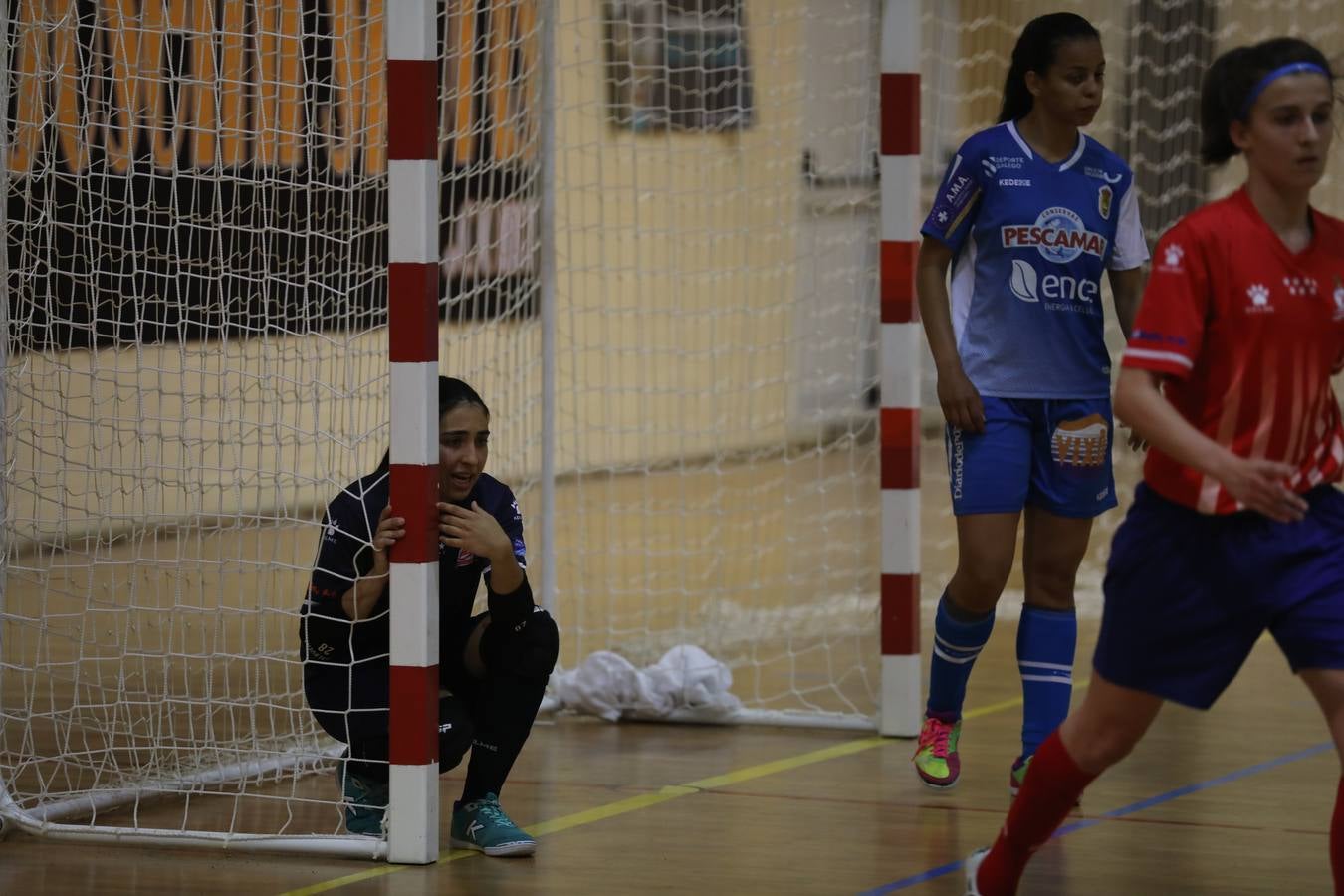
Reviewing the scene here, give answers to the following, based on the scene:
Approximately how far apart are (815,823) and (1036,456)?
2.80 feet

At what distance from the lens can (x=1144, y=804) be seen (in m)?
3.97

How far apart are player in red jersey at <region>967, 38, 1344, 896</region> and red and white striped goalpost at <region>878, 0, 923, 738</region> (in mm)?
1862

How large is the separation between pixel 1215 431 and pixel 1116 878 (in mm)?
1163

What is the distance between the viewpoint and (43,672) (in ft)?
13.8

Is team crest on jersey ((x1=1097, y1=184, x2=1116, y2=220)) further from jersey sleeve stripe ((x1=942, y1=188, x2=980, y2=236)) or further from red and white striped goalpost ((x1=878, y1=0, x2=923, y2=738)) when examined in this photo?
red and white striped goalpost ((x1=878, y1=0, x2=923, y2=738))

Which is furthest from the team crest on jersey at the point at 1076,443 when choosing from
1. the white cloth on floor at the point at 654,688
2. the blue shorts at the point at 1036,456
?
the white cloth on floor at the point at 654,688

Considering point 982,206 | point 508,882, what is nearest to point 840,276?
point 982,206

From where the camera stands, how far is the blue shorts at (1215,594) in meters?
2.52

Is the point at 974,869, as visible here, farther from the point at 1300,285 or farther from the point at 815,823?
the point at 1300,285

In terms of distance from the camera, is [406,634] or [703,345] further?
[703,345]

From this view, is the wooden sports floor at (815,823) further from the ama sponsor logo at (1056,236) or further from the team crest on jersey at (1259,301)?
the team crest on jersey at (1259,301)

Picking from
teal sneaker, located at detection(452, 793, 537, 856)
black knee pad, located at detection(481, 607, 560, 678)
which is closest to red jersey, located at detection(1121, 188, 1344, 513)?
black knee pad, located at detection(481, 607, 560, 678)

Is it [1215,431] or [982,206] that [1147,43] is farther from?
[1215,431]

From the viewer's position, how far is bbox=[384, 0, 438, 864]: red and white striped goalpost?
3.35 meters
